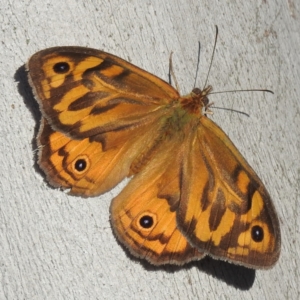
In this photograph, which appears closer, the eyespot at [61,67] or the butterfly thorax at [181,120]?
the eyespot at [61,67]

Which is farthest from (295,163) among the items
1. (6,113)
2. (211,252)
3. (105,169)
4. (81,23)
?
(6,113)

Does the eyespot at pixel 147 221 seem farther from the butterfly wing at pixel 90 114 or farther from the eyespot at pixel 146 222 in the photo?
the butterfly wing at pixel 90 114

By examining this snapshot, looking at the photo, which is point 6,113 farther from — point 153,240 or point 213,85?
point 213,85

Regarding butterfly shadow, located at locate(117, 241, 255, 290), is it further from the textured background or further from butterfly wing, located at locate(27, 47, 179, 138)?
butterfly wing, located at locate(27, 47, 179, 138)

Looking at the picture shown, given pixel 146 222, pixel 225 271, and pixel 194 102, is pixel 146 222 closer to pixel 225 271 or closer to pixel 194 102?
pixel 225 271

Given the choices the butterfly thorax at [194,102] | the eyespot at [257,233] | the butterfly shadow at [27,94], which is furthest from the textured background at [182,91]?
the eyespot at [257,233]

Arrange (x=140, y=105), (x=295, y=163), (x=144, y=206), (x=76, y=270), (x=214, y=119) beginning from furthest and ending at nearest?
(x=295, y=163) → (x=214, y=119) → (x=140, y=105) → (x=144, y=206) → (x=76, y=270)
